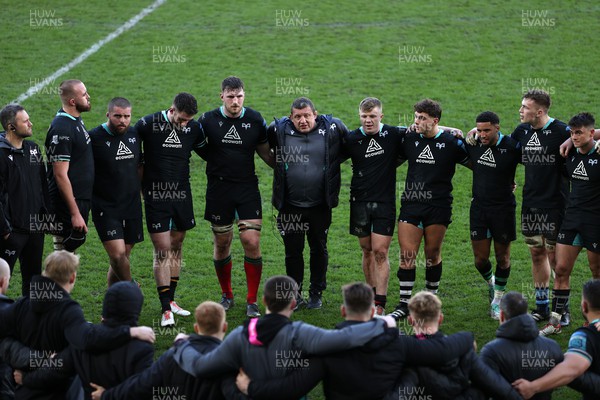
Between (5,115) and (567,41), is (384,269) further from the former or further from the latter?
(567,41)

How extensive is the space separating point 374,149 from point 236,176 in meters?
1.56

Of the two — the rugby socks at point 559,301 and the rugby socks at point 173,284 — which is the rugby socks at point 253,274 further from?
the rugby socks at point 559,301

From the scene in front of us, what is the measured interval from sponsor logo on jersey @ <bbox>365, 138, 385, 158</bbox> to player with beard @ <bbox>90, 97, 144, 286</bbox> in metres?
2.52

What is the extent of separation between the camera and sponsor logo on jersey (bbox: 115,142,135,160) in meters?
9.60

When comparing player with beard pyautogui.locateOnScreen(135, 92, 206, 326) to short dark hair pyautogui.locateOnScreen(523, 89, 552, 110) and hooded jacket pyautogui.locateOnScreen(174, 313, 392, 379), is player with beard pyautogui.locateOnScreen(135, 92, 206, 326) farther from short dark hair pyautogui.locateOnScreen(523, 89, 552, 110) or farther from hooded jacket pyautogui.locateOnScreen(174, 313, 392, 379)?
short dark hair pyautogui.locateOnScreen(523, 89, 552, 110)

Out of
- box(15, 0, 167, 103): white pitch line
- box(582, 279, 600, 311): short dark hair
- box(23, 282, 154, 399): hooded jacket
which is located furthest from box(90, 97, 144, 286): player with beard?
box(15, 0, 167, 103): white pitch line

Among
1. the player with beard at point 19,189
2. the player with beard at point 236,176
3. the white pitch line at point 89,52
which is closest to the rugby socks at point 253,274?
the player with beard at point 236,176

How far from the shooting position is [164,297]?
390 inches

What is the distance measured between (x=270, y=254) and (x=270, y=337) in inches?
228

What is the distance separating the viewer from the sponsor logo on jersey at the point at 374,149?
32.5ft

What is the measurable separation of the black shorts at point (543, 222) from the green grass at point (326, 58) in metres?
2.84

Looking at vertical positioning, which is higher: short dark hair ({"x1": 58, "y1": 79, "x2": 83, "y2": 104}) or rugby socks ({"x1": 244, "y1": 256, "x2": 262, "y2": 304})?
short dark hair ({"x1": 58, "y1": 79, "x2": 83, "y2": 104})

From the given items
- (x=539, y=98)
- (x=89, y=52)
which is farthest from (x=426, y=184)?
(x=89, y=52)

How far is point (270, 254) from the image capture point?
12188 millimetres
